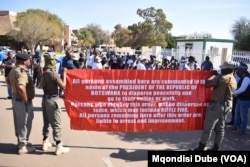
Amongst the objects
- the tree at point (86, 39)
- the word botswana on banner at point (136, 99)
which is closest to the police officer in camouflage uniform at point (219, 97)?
the word botswana on banner at point (136, 99)

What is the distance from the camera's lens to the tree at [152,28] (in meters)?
48.1

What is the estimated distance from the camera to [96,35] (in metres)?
98.7

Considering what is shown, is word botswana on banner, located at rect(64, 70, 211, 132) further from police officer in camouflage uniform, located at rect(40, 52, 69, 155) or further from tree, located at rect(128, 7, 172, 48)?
tree, located at rect(128, 7, 172, 48)

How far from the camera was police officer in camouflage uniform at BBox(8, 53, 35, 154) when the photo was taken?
528 cm

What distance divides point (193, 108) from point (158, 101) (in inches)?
27.2

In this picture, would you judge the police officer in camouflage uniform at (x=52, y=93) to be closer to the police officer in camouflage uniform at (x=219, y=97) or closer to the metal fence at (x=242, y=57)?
→ the police officer in camouflage uniform at (x=219, y=97)

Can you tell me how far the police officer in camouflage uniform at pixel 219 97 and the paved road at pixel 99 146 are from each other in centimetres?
91

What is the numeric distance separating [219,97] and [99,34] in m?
95.8

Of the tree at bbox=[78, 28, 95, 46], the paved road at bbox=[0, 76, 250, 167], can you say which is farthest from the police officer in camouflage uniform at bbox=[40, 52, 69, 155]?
the tree at bbox=[78, 28, 95, 46]

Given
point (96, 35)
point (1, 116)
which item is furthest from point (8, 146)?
point (96, 35)

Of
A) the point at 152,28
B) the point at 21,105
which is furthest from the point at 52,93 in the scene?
the point at 152,28

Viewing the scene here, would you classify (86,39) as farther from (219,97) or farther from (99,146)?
(219,97)

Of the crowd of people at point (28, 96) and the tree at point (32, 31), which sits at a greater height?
the tree at point (32, 31)

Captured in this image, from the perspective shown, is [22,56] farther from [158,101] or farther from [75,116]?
[158,101]
